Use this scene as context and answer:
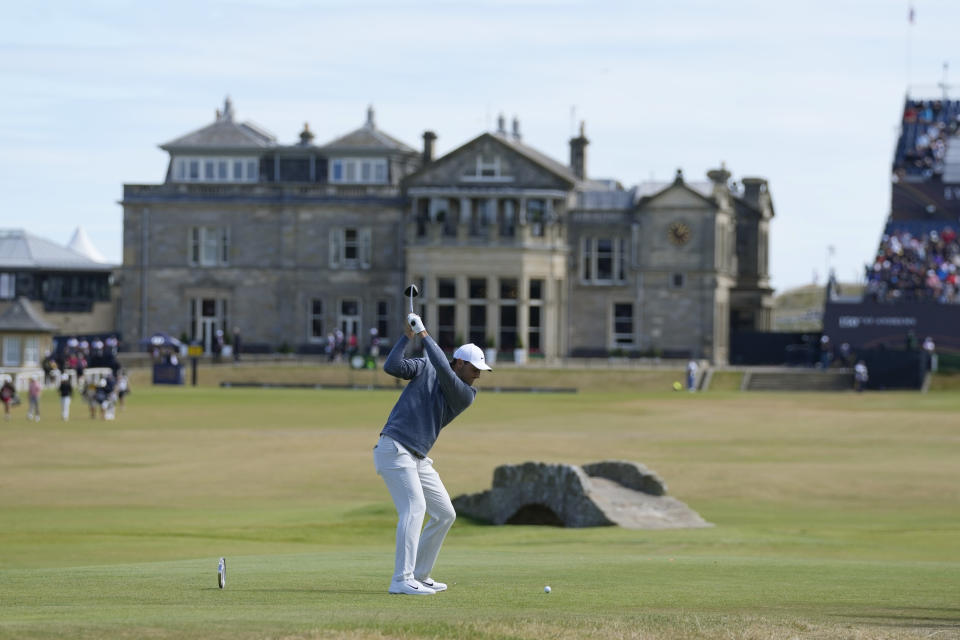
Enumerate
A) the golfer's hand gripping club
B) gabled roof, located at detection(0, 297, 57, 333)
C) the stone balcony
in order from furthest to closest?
the stone balcony, gabled roof, located at detection(0, 297, 57, 333), the golfer's hand gripping club

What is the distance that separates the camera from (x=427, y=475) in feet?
42.9

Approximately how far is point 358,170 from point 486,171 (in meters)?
8.99

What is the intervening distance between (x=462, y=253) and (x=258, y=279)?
38.9 feet

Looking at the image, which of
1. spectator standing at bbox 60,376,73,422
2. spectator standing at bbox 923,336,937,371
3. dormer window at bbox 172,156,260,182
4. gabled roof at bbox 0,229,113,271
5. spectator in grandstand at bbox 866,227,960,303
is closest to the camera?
spectator standing at bbox 60,376,73,422

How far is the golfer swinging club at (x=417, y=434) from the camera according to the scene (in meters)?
12.8

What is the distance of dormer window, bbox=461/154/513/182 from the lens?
84875 millimetres

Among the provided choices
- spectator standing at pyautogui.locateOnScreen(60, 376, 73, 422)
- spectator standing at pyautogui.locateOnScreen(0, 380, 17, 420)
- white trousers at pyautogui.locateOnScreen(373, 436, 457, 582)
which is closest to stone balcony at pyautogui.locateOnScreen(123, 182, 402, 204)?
spectator standing at pyautogui.locateOnScreen(0, 380, 17, 420)

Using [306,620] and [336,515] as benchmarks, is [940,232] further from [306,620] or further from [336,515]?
[306,620]

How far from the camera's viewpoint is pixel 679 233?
84.9 m

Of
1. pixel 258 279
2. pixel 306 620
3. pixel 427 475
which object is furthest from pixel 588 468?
pixel 258 279

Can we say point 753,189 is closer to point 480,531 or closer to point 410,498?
point 480,531

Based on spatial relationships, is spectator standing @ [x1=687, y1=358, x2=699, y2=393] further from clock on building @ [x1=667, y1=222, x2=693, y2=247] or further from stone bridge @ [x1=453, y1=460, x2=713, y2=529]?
stone bridge @ [x1=453, y1=460, x2=713, y2=529]

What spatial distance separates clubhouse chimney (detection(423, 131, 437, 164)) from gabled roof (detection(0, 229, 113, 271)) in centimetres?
2137

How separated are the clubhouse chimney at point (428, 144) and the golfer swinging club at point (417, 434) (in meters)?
78.6
